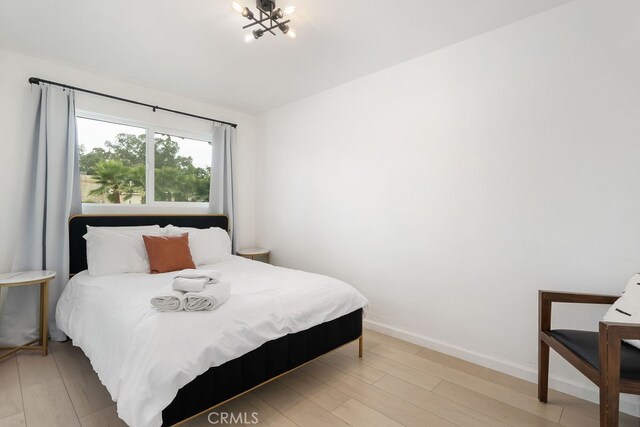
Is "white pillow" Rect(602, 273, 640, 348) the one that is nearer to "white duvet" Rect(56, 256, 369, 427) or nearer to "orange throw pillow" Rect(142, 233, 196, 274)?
"white duvet" Rect(56, 256, 369, 427)

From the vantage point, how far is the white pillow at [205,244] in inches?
123

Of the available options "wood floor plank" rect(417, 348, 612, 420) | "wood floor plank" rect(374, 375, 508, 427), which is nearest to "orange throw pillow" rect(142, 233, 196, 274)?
"wood floor plank" rect(374, 375, 508, 427)

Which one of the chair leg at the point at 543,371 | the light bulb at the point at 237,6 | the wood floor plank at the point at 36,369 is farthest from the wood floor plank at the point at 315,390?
the light bulb at the point at 237,6

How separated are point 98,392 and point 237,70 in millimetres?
2856

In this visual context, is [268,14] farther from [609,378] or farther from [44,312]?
[44,312]

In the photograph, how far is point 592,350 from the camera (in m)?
1.54

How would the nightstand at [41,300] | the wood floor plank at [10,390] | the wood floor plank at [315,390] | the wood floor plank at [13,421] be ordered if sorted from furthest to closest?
the nightstand at [41,300] < the wood floor plank at [315,390] < the wood floor plank at [10,390] < the wood floor plank at [13,421]

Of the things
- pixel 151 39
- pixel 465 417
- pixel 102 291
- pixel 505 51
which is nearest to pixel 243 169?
pixel 151 39

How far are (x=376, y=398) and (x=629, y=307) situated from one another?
148 centimetres

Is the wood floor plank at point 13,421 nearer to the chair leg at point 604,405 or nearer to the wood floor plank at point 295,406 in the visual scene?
the wood floor plank at point 295,406

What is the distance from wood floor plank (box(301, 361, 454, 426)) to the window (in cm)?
267

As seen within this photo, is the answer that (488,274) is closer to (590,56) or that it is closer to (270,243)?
(590,56)

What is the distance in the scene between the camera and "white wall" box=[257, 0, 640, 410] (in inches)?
73.7

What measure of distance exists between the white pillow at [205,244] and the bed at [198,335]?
0.59m
